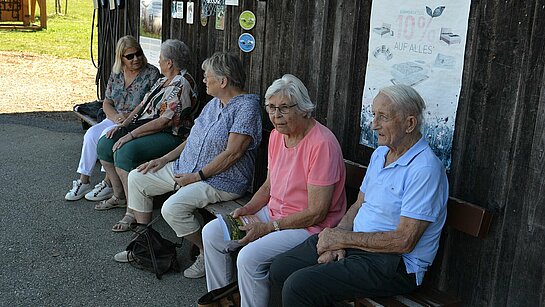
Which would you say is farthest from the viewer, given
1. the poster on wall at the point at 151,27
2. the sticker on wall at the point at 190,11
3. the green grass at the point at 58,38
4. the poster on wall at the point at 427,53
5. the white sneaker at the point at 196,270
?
the green grass at the point at 58,38

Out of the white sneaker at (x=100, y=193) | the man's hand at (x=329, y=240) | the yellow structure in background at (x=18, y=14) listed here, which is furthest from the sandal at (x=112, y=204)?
the yellow structure in background at (x=18, y=14)

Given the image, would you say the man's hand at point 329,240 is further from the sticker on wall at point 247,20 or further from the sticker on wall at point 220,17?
the sticker on wall at point 220,17

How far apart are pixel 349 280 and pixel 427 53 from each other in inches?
49.0

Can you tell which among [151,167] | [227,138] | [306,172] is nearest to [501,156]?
[306,172]

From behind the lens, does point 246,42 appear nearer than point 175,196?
No

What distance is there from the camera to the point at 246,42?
5.21 meters

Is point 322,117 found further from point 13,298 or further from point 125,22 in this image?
point 125,22

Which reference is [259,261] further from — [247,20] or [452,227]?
[247,20]

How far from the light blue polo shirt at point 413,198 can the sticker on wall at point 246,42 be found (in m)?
2.17

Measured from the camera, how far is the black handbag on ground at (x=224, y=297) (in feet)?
11.9

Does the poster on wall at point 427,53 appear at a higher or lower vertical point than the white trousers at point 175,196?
higher

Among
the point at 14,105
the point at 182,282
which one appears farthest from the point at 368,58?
the point at 14,105

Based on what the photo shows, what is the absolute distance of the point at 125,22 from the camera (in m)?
7.73

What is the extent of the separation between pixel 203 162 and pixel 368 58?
1.32 meters
